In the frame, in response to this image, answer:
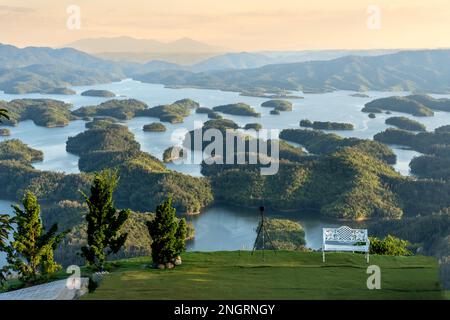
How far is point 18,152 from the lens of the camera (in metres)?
110

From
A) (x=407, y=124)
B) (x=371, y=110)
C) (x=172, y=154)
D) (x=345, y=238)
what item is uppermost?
(x=371, y=110)

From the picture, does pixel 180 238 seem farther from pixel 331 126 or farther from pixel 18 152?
pixel 331 126

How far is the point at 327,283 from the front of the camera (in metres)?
12.7

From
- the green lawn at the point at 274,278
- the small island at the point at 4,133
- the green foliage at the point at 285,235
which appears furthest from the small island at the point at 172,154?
the green lawn at the point at 274,278

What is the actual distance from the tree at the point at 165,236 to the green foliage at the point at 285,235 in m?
37.1

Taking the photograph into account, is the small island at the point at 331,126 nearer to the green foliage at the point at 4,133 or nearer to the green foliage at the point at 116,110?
the green foliage at the point at 116,110

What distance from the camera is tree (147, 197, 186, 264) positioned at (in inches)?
587

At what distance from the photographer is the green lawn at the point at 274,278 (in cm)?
1171

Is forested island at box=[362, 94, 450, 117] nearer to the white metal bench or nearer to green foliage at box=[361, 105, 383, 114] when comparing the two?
green foliage at box=[361, 105, 383, 114]

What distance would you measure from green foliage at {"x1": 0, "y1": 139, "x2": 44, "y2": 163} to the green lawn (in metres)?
100

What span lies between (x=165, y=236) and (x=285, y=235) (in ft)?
144

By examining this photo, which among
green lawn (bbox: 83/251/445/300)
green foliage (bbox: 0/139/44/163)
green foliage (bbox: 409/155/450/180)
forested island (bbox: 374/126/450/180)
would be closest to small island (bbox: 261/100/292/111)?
forested island (bbox: 374/126/450/180)

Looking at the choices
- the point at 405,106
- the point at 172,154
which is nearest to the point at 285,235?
the point at 172,154

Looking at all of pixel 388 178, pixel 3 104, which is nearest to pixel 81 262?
pixel 388 178
